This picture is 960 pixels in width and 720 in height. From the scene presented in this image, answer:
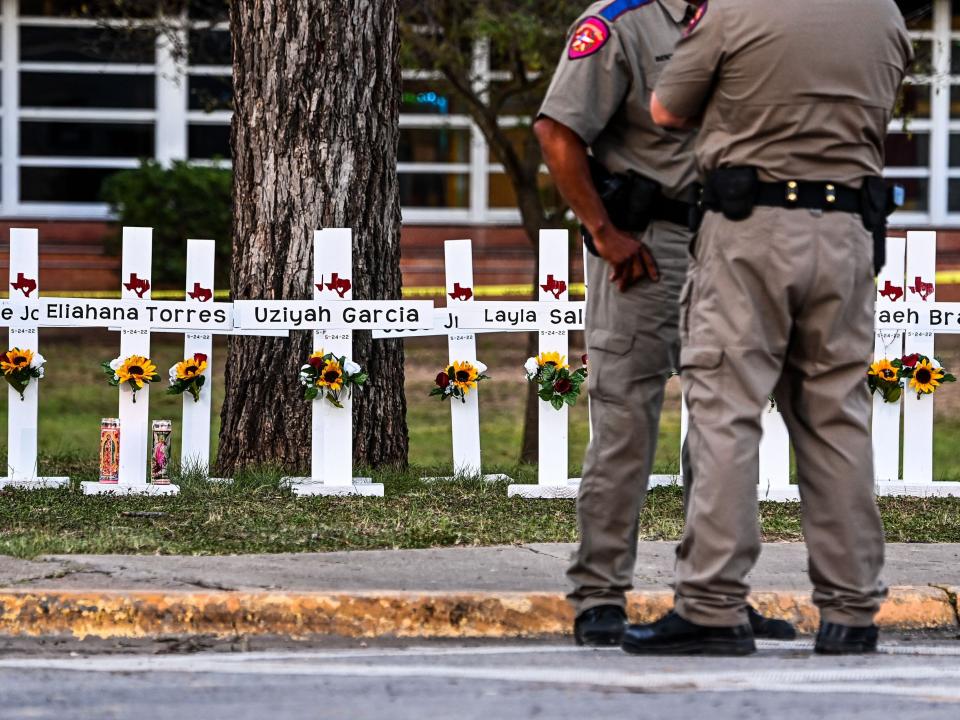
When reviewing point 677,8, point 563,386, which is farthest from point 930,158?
point 677,8

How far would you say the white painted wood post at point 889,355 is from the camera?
7516 mm

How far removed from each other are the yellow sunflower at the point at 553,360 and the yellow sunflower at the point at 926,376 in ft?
5.30

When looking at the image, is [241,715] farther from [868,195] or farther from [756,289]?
[868,195]

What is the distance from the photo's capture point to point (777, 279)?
4.34 m

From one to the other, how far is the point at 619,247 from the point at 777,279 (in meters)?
0.52

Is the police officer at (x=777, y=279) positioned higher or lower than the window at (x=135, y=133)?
lower

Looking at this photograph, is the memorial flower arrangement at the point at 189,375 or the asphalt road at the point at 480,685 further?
the memorial flower arrangement at the point at 189,375

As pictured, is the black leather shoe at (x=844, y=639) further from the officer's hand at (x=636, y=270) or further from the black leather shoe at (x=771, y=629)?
the officer's hand at (x=636, y=270)

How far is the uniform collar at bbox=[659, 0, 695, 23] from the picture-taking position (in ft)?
15.8

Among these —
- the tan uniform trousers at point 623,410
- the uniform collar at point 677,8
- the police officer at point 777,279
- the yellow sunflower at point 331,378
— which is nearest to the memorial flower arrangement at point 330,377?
the yellow sunflower at point 331,378

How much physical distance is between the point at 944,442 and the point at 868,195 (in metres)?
9.79

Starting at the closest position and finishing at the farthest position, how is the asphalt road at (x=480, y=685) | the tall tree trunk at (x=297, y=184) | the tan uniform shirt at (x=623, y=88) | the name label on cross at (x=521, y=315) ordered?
the asphalt road at (x=480, y=685), the tan uniform shirt at (x=623, y=88), the name label on cross at (x=521, y=315), the tall tree trunk at (x=297, y=184)

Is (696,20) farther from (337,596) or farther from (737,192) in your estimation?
(337,596)

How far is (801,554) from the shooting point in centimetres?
607
